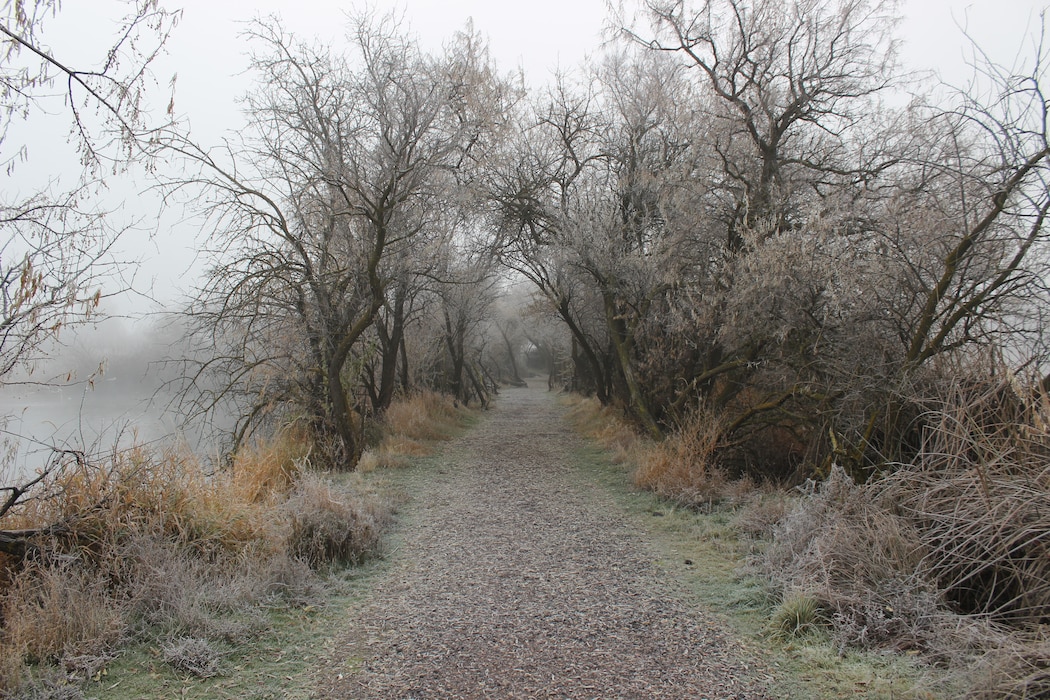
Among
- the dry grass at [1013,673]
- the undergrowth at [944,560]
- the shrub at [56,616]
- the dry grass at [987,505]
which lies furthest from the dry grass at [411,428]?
the dry grass at [1013,673]

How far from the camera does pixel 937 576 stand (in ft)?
12.8

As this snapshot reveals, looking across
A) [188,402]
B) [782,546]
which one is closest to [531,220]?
[188,402]

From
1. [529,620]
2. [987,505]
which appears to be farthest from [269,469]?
[987,505]

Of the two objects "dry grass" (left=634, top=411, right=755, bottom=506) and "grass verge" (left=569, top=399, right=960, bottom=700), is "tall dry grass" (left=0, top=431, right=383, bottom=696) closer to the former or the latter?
"grass verge" (left=569, top=399, right=960, bottom=700)

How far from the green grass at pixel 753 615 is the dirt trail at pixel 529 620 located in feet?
0.58

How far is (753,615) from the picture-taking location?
14.6 feet

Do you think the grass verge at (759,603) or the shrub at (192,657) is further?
the shrub at (192,657)

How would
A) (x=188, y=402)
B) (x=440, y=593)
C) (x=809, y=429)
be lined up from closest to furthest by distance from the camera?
(x=440, y=593) → (x=809, y=429) → (x=188, y=402)

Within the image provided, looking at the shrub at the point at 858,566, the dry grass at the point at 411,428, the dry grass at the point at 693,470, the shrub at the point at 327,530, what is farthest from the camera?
the dry grass at the point at 411,428

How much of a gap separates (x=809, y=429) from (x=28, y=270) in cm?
778

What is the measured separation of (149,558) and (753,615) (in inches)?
162

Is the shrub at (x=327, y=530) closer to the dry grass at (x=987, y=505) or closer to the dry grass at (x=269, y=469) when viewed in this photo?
the dry grass at (x=269, y=469)

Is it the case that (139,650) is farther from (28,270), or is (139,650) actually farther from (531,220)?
(531,220)

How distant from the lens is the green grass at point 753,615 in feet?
11.0
